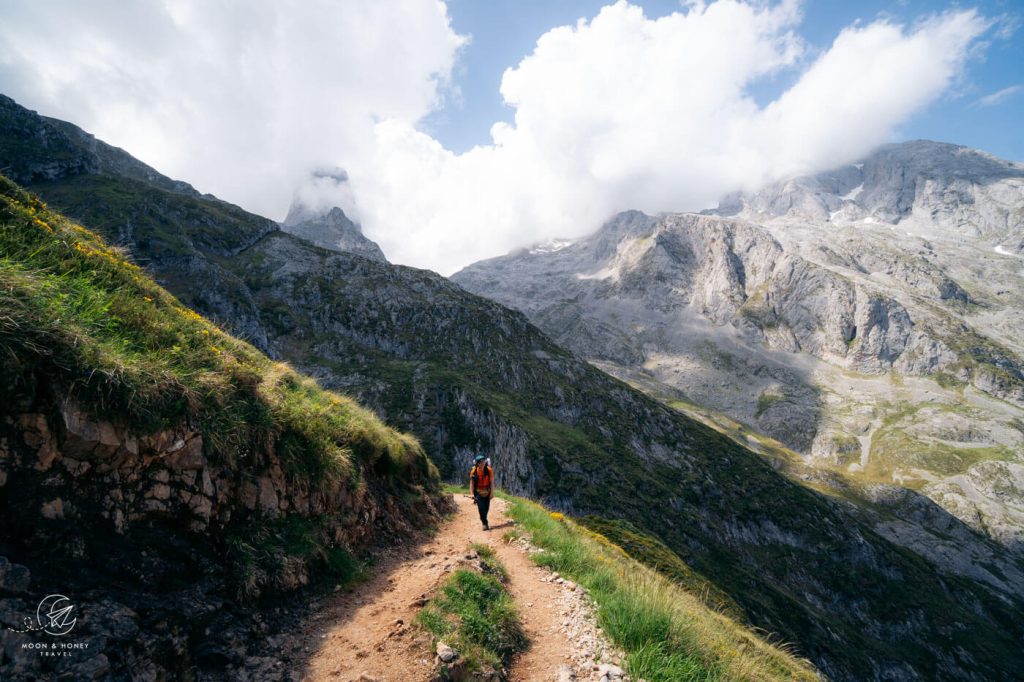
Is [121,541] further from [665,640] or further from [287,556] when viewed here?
[665,640]

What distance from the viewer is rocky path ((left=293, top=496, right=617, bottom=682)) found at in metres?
6.81

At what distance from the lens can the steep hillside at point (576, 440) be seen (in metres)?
87.1

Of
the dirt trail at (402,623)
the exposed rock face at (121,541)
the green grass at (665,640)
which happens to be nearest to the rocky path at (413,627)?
the dirt trail at (402,623)

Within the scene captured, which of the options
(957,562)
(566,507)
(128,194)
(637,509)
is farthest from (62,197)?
(957,562)

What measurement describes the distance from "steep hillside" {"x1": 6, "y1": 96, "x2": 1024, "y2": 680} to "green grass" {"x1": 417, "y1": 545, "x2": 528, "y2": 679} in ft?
251

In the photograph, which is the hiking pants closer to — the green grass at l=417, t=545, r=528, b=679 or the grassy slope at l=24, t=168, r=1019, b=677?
the green grass at l=417, t=545, r=528, b=679

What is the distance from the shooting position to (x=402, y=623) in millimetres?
7840

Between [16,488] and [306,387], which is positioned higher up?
[306,387]

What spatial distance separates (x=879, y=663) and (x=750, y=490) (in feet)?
131

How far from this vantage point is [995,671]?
102625mm

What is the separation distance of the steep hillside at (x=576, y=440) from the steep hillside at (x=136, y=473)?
76.3 meters

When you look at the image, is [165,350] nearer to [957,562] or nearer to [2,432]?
[2,432]

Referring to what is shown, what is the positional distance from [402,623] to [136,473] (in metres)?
5.01

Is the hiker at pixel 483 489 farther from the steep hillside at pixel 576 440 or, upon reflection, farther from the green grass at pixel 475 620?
the steep hillside at pixel 576 440
